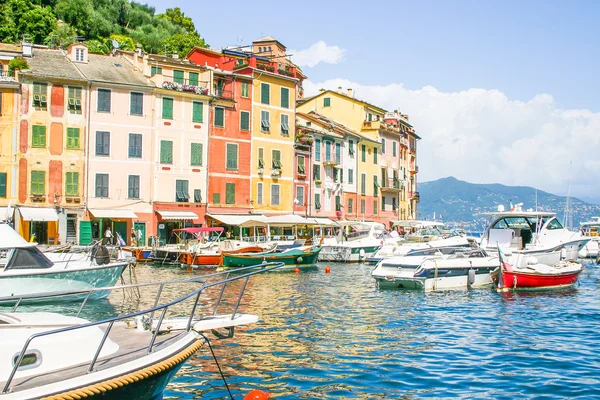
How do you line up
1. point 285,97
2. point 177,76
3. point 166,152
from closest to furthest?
point 166,152 → point 177,76 → point 285,97

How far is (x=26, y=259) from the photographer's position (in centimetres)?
2003

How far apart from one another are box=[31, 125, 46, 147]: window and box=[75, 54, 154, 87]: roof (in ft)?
15.5

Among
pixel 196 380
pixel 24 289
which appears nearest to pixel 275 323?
pixel 196 380

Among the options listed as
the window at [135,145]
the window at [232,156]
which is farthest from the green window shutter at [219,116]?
the window at [135,145]

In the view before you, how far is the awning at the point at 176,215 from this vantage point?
1793 inches

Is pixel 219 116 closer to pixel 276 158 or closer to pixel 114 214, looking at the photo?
pixel 276 158

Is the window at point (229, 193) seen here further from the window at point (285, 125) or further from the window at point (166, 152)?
the window at point (285, 125)

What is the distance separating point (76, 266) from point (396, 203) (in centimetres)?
5382

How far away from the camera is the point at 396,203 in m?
72.8

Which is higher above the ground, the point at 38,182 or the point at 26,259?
the point at 38,182

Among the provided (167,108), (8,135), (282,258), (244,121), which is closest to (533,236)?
(282,258)

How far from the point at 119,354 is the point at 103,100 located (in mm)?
38507

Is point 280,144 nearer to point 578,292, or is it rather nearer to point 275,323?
point 578,292

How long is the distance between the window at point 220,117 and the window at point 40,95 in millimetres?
12731
